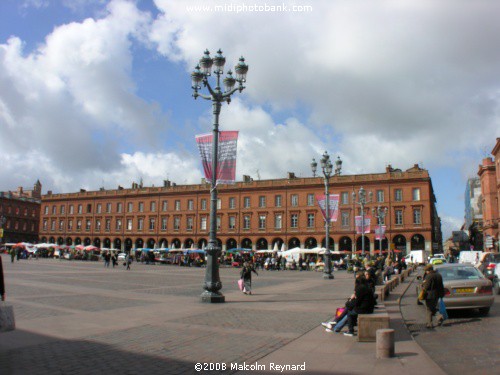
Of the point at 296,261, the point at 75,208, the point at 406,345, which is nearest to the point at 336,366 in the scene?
the point at 406,345

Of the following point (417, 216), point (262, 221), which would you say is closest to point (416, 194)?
point (417, 216)

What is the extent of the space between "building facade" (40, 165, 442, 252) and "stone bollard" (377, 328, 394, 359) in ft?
154

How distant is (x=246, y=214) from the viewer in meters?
69.7

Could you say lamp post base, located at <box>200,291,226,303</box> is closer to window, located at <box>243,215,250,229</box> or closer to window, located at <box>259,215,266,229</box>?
window, located at <box>259,215,266,229</box>

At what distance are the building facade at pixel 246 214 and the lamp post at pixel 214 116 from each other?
3984 centimetres

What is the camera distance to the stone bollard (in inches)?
265

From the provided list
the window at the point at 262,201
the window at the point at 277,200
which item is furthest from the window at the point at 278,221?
the window at the point at 262,201

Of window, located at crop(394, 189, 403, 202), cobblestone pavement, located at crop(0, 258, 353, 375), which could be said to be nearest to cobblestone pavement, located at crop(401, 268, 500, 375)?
cobblestone pavement, located at crop(0, 258, 353, 375)

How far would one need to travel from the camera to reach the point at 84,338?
8.10m

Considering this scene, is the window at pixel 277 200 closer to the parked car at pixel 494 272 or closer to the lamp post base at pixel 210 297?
the parked car at pixel 494 272

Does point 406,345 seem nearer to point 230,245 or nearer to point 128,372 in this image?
point 128,372

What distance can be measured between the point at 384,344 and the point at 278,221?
199 ft

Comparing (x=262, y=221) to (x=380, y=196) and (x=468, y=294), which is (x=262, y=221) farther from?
(x=468, y=294)

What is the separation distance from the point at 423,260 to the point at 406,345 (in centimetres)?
4639
